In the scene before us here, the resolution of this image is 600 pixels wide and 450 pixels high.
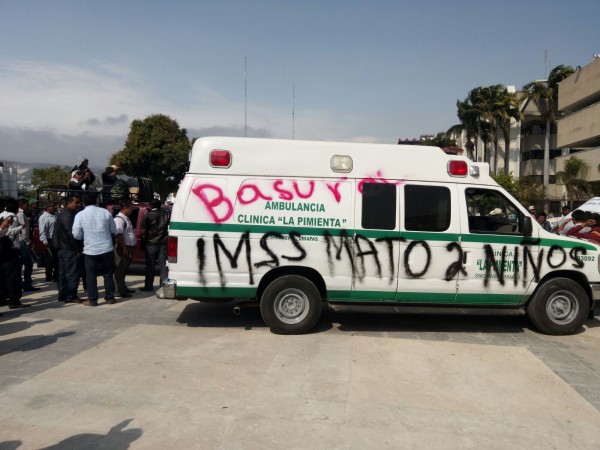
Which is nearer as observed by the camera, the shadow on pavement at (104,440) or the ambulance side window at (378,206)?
the shadow on pavement at (104,440)

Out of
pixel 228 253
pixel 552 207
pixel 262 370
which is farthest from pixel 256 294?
pixel 552 207

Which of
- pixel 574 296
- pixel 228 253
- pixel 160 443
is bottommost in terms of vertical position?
pixel 160 443

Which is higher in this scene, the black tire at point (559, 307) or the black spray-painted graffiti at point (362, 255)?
the black spray-painted graffiti at point (362, 255)

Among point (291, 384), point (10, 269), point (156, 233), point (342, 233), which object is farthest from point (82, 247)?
point (291, 384)

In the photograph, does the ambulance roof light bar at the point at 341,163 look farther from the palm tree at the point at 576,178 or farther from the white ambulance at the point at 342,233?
the palm tree at the point at 576,178

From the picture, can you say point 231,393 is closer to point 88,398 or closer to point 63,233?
point 88,398

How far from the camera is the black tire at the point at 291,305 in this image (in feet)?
20.8

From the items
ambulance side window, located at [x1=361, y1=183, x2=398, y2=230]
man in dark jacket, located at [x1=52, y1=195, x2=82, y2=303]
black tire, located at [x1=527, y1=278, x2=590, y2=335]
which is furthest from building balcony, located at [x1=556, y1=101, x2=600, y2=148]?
man in dark jacket, located at [x1=52, y1=195, x2=82, y2=303]

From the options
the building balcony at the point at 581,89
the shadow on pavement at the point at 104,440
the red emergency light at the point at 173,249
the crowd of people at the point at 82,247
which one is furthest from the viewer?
the building balcony at the point at 581,89

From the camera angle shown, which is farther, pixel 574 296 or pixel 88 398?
pixel 574 296

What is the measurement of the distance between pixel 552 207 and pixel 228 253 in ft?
128

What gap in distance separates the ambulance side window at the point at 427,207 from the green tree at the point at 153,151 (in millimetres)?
31674

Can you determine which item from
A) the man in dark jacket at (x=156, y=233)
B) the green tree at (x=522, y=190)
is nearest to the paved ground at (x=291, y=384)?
the man in dark jacket at (x=156, y=233)

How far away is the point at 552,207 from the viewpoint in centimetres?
3862
